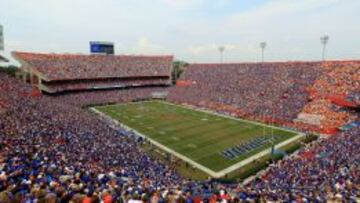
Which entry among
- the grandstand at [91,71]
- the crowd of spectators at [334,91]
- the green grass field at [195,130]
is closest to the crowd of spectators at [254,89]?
the crowd of spectators at [334,91]

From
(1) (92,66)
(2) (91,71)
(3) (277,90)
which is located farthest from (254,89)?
(1) (92,66)

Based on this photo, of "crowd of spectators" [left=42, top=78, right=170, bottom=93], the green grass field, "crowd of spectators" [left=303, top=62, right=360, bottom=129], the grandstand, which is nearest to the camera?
the green grass field

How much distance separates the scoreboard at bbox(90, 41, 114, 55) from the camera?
67.8 meters

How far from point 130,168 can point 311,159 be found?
13.7m

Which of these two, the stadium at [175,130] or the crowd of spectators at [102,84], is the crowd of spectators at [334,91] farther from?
the crowd of spectators at [102,84]

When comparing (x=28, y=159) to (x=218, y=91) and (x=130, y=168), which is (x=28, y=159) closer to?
(x=130, y=168)

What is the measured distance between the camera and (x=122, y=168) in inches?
682

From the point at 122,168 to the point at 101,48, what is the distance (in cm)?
5649

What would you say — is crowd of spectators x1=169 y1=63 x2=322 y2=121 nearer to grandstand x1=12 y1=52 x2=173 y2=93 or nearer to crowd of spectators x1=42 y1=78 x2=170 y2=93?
crowd of spectators x1=42 y1=78 x2=170 y2=93

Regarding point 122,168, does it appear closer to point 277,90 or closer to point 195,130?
point 195,130

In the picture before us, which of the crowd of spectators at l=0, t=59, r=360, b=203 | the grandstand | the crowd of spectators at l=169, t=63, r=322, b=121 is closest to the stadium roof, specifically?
the grandstand

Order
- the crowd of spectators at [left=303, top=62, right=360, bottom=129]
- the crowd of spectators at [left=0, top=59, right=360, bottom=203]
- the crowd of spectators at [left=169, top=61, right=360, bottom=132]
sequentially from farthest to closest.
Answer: the crowd of spectators at [left=169, top=61, right=360, bottom=132] → the crowd of spectators at [left=303, top=62, right=360, bottom=129] → the crowd of spectators at [left=0, top=59, right=360, bottom=203]

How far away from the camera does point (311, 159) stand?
2109 centimetres

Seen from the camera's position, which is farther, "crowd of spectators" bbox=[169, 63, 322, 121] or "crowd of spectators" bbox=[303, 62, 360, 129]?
"crowd of spectators" bbox=[169, 63, 322, 121]
